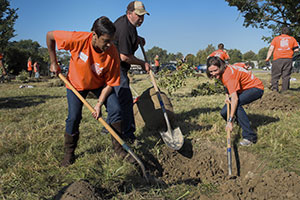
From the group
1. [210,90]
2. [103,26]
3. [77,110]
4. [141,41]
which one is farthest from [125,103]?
[210,90]

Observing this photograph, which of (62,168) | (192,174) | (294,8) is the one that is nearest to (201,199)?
(192,174)

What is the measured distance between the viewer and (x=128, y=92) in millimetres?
3348

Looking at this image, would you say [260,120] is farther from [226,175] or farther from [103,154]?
[103,154]

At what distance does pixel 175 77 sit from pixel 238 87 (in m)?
4.53

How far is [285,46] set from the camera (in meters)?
6.63

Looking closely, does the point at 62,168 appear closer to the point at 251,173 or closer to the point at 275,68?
the point at 251,173

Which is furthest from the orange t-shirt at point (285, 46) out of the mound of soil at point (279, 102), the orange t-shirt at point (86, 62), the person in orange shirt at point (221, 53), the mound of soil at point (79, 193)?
the mound of soil at point (79, 193)

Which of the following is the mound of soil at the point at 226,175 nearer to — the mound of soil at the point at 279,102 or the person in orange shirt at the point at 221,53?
the mound of soil at the point at 279,102

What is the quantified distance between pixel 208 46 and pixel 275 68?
58925 mm

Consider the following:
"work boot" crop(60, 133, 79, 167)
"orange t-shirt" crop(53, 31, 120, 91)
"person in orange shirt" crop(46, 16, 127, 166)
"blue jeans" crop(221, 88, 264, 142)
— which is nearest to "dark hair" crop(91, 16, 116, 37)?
"person in orange shirt" crop(46, 16, 127, 166)

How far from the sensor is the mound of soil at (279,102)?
493 centimetres

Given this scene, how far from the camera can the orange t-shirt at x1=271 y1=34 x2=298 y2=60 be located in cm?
660

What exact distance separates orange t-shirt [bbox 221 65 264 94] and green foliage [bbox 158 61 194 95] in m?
4.13

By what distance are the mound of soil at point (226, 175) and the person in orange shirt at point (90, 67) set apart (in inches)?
28.5
